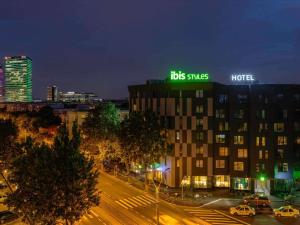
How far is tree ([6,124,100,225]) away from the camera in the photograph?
48875 millimetres

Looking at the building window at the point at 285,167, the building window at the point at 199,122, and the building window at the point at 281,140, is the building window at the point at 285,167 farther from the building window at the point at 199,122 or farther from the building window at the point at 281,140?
the building window at the point at 199,122

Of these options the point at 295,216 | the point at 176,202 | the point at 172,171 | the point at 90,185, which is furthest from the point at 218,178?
the point at 90,185

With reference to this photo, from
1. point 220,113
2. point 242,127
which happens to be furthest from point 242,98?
point 242,127

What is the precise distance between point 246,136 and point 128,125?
1035 inches

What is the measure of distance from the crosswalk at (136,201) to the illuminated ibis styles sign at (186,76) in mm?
28191

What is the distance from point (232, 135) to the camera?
100062mm

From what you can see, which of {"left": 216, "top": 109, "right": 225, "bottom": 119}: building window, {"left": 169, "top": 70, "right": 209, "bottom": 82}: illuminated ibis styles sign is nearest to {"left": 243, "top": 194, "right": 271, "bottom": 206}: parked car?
{"left": 216, "top": 109, "right": 225, "bottom": 119}: building window

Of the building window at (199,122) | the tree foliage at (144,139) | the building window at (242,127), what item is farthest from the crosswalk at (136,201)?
the building window at (242,127)

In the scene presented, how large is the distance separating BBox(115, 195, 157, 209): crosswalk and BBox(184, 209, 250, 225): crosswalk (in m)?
9.30

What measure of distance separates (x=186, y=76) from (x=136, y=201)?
3185cm

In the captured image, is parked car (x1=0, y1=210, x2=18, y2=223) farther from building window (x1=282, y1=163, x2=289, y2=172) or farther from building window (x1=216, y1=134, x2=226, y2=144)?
building window (x1=282, y1=163, x2=289, y2=172)

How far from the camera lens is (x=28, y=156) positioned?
51188mm

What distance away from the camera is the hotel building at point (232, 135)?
97.5m

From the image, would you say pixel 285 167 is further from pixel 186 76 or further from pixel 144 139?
pixel 144 139
